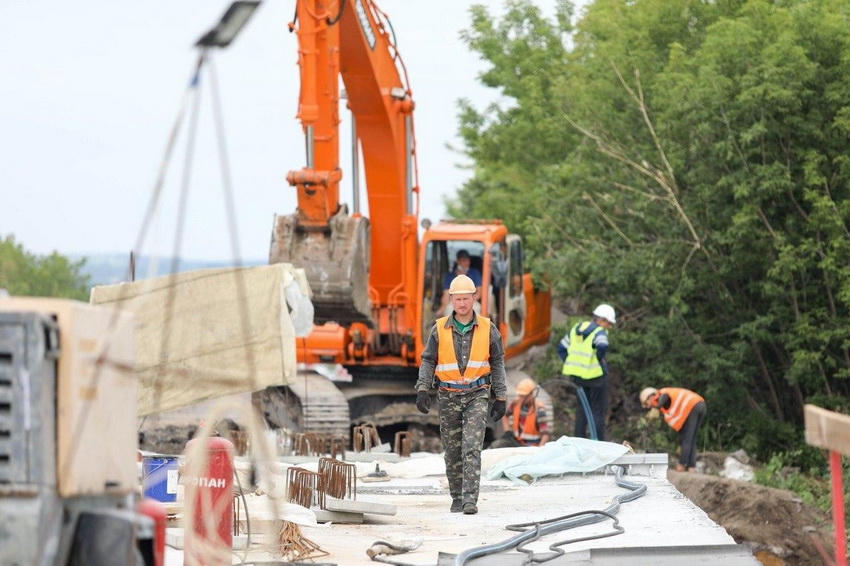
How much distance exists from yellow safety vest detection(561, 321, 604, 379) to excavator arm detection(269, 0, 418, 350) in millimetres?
2514

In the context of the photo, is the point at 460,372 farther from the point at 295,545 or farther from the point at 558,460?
the point at 295,545

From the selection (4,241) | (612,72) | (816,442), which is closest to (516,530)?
(816,442)

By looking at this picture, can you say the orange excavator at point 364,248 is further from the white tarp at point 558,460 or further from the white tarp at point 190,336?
the white tarp at point 190,336

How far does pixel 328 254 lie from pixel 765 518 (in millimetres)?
5649

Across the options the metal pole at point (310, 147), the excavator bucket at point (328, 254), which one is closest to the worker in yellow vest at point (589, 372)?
the excavator bucket at point (328, 254)

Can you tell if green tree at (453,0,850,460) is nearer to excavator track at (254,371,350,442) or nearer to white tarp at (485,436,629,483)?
excavator track at (254,371,350,442)

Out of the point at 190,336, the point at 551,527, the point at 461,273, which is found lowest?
the point at 551,527

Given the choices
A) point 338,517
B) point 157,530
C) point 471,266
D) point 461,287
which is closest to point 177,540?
point 338,517

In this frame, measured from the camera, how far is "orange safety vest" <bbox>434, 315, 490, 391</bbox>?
12.4 meters

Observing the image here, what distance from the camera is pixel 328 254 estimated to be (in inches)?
703

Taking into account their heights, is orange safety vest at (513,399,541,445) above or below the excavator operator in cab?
below

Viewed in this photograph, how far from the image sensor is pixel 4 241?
315 ft

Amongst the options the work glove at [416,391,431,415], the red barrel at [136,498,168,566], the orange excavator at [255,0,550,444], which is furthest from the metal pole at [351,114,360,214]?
the red barrel at [136,498,168,566]

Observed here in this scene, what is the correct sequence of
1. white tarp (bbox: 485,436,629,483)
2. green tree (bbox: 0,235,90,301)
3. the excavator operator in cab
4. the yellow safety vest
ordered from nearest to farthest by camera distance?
white tarp (bbox: 485,436,629,483), the yellow safety vest, the excavator operator in cab, green tree (bbox: 0,235,90,301)
